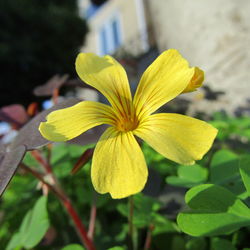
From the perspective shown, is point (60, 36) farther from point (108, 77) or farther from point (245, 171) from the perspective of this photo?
point (245, 171)

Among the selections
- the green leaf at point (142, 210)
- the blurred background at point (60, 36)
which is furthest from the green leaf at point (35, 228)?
the blurred background at point (60, 36)

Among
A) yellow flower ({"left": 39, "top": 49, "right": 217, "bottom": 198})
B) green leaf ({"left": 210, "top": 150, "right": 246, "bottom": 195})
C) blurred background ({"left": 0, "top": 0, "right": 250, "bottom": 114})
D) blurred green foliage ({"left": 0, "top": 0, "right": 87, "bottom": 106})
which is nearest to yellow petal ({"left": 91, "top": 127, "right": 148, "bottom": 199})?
yellow flower ({"left": 39, "top": 49, "right": 217, "bottom": 198})

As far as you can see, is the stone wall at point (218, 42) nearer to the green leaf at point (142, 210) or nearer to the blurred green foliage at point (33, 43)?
the green leaf at point (142, 210)

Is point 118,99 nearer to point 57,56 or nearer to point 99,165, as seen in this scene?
point 99,165

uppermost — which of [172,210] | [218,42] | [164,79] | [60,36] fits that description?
[164,79]

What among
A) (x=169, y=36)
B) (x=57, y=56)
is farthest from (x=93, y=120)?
(x=57, y=56)

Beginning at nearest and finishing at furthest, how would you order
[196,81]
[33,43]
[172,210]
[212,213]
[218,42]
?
[212,213], [196,81], [172,210], [218,42], [33,43]

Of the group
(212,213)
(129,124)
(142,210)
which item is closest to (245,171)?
(212,213)
